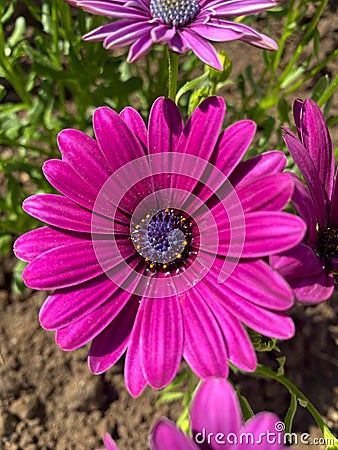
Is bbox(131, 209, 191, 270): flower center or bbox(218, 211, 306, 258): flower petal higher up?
bbox(218, 211, 306, 258): flower petal

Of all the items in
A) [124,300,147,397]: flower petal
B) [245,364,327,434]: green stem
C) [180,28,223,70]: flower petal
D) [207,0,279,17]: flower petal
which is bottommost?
[245,364,327,434]: green stem

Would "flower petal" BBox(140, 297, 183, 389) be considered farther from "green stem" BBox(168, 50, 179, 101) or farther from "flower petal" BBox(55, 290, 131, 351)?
"green stem" BBox(168, 50, 179, 101)

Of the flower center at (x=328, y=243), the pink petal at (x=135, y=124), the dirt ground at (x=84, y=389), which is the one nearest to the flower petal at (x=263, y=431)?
the flower center at (x=328, y=243)

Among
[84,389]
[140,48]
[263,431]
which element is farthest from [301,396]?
[84,389]

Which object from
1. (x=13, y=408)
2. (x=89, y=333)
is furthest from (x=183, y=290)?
(x=13, y=408)

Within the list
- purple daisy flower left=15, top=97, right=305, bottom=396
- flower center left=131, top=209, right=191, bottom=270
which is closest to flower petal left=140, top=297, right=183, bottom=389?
purple daisy flower left=15, top=97, right=305, bottom=396

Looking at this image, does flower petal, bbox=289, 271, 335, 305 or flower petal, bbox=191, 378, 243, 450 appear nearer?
flower petal, bbox=191, 378, 243, 450

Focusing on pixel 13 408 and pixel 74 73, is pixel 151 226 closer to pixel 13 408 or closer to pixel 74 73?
pixel 74 73

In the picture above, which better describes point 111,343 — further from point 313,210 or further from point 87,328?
point 313,210
